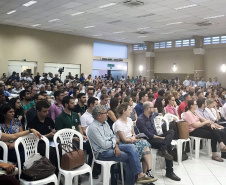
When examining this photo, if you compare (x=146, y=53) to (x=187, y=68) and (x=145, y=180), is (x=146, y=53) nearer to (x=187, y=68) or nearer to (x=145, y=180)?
(x=187, y=68)

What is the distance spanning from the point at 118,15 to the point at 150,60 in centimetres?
980

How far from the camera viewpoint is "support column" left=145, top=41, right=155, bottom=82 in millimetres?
20641

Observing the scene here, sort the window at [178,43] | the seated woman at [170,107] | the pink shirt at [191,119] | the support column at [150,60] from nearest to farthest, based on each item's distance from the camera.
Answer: the pink shirt at [191,119] → the seated woman at [170,107] → the window at [178,43] → the support column at [150,60]

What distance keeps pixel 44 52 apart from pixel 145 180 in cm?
1521

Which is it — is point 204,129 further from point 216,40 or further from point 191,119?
point 216,40

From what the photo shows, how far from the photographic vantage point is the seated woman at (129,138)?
12.1 ft

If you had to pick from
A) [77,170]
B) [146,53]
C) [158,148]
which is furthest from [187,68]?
[77,170]

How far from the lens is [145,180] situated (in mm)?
3410

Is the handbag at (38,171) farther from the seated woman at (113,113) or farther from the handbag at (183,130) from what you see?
the handbag at (183,130)

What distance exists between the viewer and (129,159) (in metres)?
3.45

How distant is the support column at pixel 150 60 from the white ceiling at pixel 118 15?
4736 mm

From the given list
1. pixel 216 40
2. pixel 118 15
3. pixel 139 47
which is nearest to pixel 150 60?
pixel 139 47

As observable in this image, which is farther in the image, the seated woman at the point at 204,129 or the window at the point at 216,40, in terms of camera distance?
the window at the point at 216,40

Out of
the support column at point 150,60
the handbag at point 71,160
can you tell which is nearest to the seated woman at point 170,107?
the handbag at point 71,160
